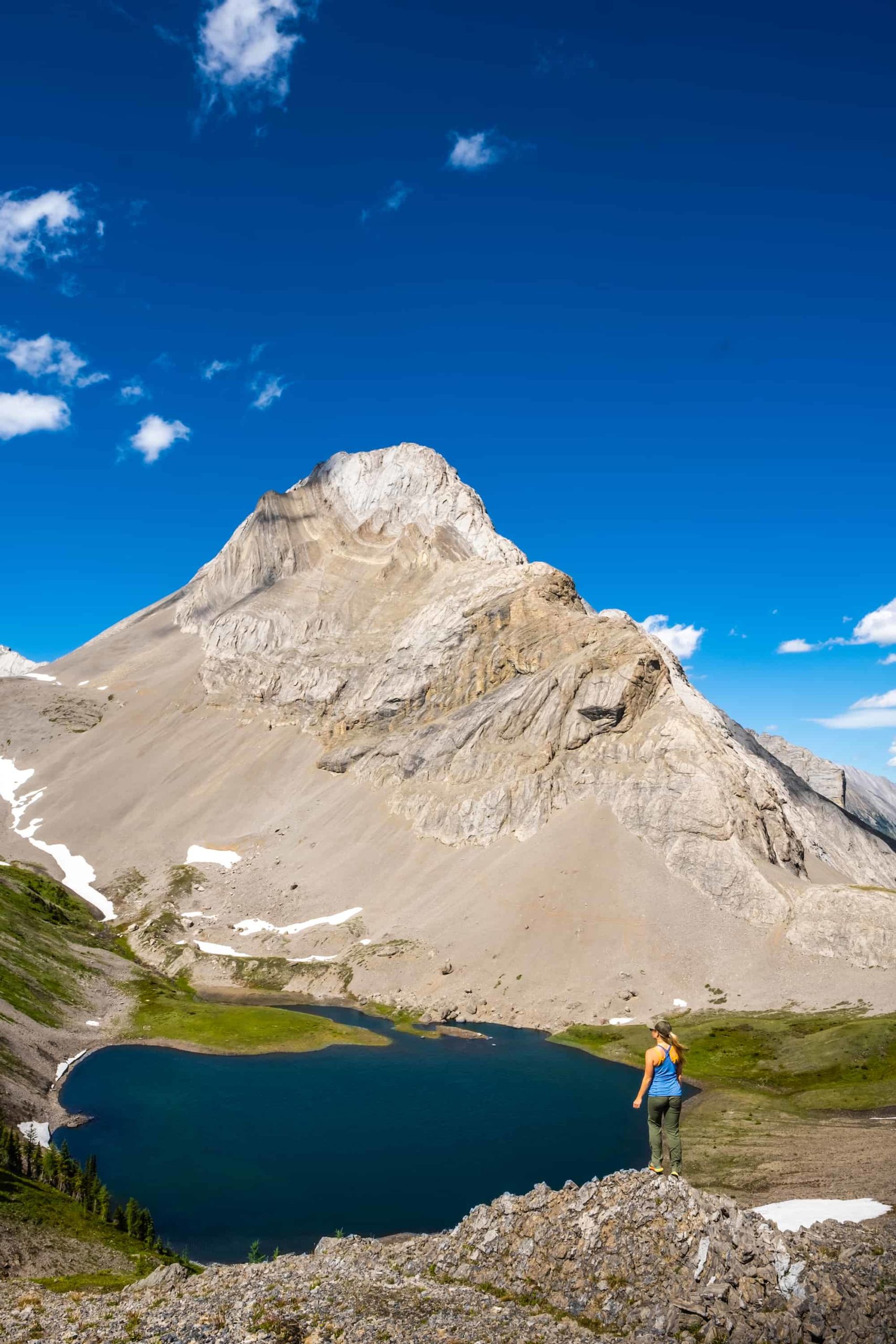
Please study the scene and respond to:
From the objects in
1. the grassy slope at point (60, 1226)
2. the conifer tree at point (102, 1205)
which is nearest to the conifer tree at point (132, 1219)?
the conifer tree at point (102, 1205)

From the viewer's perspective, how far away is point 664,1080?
19.4 metres

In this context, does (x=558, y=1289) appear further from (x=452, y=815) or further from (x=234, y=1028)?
(x=452, y=815)

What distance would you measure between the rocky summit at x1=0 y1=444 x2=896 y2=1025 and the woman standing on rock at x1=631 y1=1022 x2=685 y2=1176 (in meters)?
70.6

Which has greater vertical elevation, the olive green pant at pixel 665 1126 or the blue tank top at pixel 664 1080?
the blue tank top at pixel 664 1080

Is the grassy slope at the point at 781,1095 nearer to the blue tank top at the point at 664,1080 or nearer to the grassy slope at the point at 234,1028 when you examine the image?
the blue tank top at the point at 664,1080

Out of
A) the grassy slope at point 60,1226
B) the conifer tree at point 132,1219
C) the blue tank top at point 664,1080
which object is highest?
the blue tank top at point 664,1080

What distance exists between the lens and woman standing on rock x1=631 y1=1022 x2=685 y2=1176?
62.7 feet

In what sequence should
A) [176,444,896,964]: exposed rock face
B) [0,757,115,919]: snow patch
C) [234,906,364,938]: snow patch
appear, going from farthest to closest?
[0,757,115,919]: snow patch < [234,906,364,938]: snow patch < [176,444,896,964]: exposed rock face

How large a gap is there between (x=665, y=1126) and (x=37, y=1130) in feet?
162

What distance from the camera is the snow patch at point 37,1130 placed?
51.3 meters

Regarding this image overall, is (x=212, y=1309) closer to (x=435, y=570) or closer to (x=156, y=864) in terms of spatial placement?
(x=156, y=864)

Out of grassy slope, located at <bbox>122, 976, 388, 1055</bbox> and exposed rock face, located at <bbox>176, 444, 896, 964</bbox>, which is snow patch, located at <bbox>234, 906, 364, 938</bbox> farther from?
grassy slope, located at <bbox>122, 976, 388, 1055</bbox>

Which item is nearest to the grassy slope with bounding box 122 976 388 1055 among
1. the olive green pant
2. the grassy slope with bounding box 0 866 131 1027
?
the grassy slope with bounding box 0 866 131 1027

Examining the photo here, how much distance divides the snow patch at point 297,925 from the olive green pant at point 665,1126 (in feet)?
316
